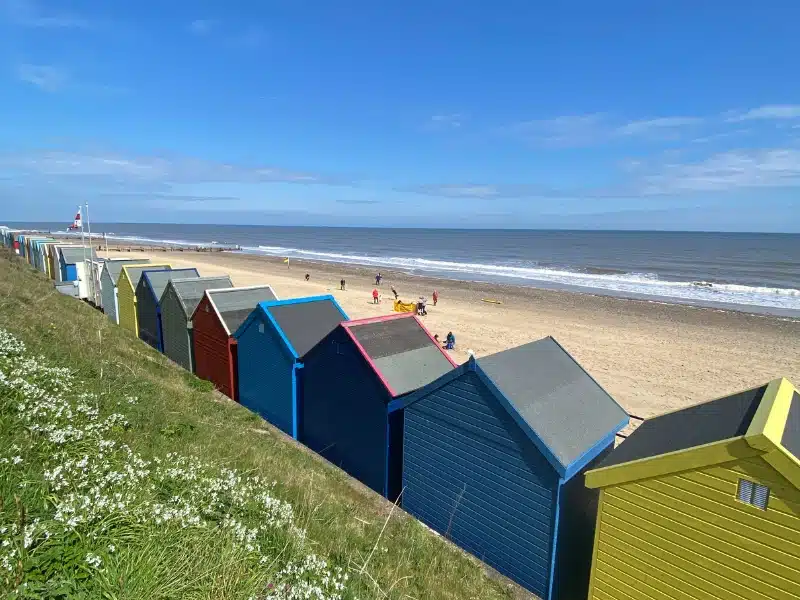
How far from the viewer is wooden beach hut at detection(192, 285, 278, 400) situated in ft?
32.8

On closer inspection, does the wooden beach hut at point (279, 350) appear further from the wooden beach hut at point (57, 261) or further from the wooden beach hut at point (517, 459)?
the wooden beach hut at point (57, 261)

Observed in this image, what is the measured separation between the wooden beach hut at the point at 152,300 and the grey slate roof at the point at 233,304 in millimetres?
3085

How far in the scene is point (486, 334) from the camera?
2191 cm

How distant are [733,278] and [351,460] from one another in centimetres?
5184

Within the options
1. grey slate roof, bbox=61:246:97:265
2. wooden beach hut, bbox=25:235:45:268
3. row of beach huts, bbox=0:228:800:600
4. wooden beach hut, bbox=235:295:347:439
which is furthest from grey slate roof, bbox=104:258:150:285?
wooden beach hut, bbox=25:235:45:268

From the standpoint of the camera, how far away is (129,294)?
14.5m

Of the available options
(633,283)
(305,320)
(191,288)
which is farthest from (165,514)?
(633,283)

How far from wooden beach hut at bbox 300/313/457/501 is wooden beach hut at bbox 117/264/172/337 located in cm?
879

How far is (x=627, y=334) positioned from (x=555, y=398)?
1948 cm

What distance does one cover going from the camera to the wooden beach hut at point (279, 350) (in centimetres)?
839

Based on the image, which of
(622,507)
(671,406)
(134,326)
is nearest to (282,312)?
(622,507)

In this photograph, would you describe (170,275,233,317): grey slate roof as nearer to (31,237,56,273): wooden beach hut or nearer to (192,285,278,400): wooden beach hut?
(192,285,278,400): wooden beach hut

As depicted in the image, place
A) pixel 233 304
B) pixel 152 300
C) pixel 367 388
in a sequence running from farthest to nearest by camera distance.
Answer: pixel 152 300 < pixel 233 304 < pixel 367 388

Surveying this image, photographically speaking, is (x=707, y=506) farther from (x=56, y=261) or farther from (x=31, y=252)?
(x=31, y=252)
